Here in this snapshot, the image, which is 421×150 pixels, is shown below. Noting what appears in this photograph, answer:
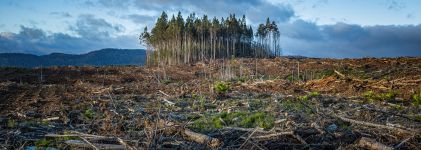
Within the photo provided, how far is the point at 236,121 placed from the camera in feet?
31.6

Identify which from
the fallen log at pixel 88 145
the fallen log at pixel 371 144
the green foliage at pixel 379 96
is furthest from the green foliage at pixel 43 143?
the green foliage at pixel 379 96

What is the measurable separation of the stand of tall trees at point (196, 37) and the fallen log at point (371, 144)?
7040cm

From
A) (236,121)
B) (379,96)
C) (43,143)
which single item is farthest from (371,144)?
(379,96)

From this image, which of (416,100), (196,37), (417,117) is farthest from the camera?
(196,37)

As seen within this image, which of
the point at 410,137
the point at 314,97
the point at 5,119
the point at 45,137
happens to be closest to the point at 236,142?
the point at 410,137

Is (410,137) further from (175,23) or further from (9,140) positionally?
(175,23)

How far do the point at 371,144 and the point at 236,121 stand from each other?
3.63m

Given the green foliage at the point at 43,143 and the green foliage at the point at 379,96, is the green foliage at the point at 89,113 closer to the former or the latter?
the green foliage at the point at 43,143

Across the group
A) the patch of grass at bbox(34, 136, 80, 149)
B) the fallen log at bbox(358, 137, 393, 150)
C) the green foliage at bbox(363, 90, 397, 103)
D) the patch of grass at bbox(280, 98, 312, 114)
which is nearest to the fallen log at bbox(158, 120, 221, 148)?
the patch of grass at bbox(34, 136, 80, 149)

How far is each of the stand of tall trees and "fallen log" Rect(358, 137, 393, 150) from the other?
70404 mm

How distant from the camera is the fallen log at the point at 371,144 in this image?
20.7 ft

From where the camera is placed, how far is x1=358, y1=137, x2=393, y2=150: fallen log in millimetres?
6308

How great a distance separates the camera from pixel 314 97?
44.1 feet

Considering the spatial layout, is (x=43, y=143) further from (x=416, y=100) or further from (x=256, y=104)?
(x=416, y=100)
